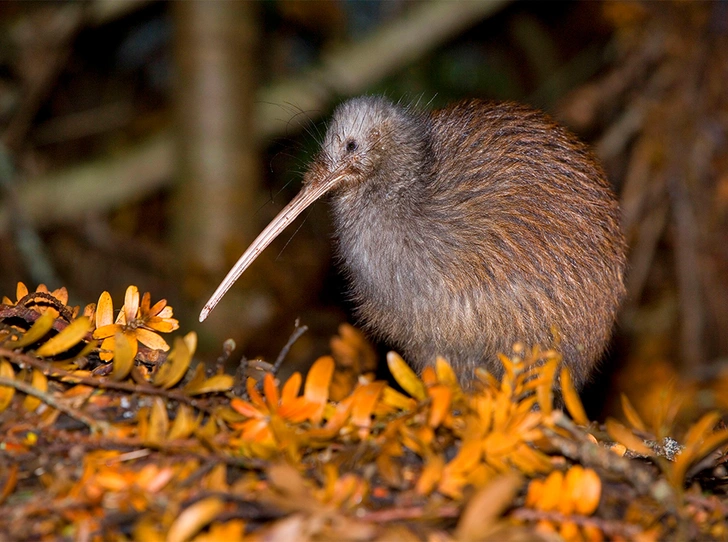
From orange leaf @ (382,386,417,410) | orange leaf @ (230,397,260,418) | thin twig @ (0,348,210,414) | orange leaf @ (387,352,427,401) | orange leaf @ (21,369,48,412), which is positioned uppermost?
orange leaf @ (387,352,427,401)

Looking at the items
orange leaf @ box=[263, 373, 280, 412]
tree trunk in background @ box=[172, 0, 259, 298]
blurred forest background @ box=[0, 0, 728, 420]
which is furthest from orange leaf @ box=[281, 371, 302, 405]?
tree trunk in background @ box=[172, 0, 259, 298]

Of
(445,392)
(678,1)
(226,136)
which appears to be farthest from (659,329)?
(445,392)

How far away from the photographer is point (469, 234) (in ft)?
8.31

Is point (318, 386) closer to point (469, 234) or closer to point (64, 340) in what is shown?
point (64, 340)

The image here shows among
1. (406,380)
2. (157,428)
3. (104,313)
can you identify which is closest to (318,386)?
(406,380)

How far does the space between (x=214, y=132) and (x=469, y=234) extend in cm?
257

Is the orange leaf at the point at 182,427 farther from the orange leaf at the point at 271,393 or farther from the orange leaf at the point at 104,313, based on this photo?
the orange leaf at the point at 104,313

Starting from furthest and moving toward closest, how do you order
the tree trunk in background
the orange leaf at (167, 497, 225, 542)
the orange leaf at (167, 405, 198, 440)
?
the tree trunk in background
the orange leaf at (167, 405, 198, 440)
the orange leaf at (167, 497, 225, 542)

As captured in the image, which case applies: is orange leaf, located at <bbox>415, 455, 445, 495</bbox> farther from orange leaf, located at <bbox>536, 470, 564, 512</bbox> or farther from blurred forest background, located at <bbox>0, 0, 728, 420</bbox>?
blurred forest background, located at <bbox>0, 0, 728, 420</bbox>

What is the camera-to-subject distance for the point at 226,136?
15.7 ft

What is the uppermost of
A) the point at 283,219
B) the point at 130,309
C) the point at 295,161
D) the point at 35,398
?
the point at 295,161

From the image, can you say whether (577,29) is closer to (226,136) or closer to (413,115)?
(226,136)

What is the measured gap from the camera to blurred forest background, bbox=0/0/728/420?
448cm

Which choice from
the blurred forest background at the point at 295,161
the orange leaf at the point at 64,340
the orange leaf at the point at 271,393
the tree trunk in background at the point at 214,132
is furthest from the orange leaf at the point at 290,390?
the tree trunk in background at the point at 214,132
